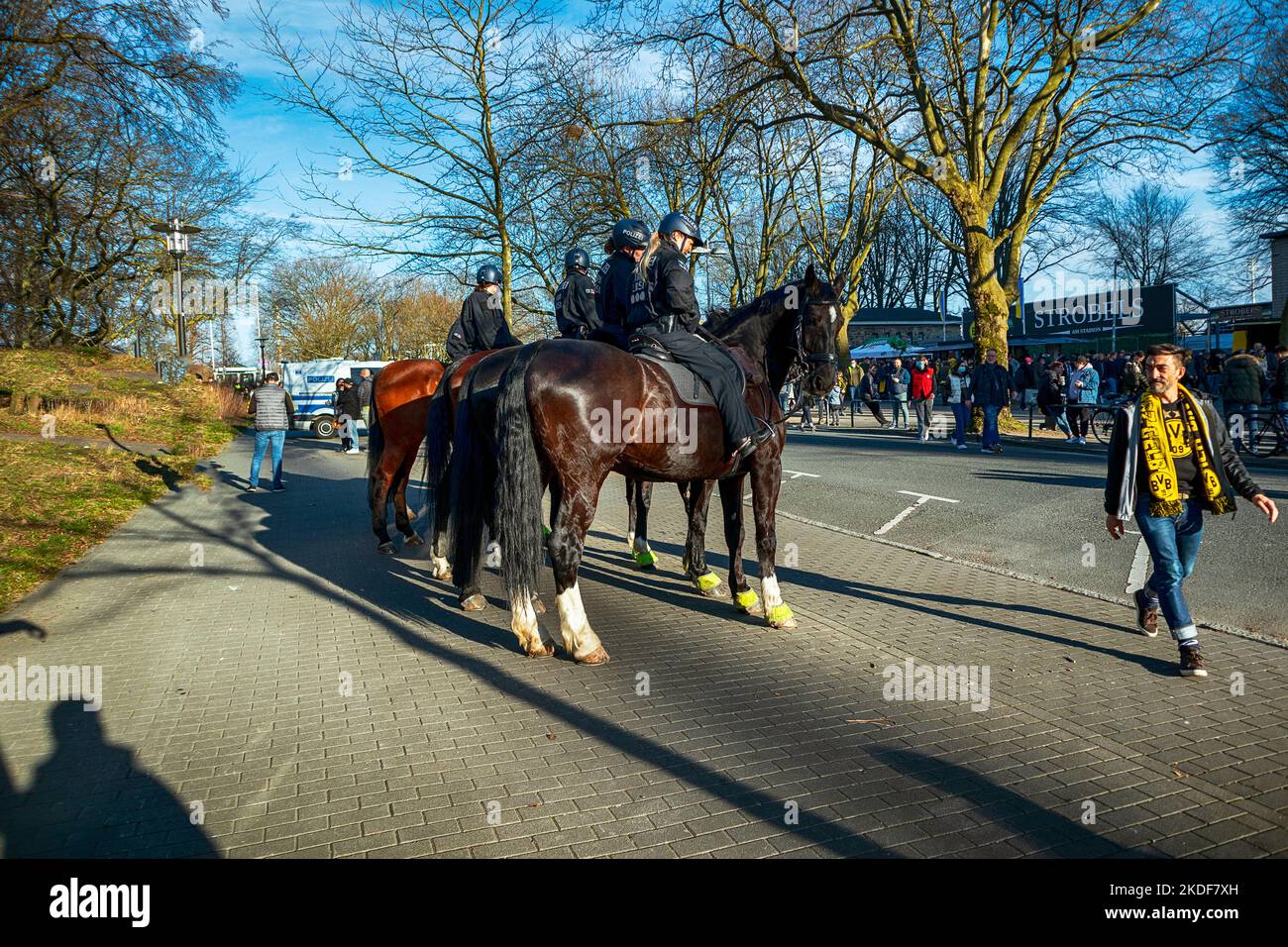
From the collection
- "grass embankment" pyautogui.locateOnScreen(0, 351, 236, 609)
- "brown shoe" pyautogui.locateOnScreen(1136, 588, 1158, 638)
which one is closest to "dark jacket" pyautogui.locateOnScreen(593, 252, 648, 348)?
"brown shoe" pyautogui.locateOnScreen(1136, 588, 1158, 638)

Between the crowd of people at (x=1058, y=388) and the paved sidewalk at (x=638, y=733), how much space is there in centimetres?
204

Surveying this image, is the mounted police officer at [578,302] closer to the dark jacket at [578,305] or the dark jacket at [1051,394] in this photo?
the dark jacket at [578,305]

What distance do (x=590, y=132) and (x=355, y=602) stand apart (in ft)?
62.2

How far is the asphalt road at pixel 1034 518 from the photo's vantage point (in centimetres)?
762

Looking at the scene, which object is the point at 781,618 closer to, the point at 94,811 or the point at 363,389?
the point at 94,811

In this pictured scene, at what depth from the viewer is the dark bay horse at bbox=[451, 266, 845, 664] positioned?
18.9 feet

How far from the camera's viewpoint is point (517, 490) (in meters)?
5.70

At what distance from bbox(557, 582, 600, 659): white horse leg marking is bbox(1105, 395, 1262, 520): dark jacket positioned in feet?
11.3

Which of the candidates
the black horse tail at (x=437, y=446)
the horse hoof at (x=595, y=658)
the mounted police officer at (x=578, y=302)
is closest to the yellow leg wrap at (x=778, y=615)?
the horse hoof at (x=595, y=658)

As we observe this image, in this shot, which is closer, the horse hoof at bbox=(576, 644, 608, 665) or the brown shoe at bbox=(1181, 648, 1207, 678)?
the brown shoe at bbox=(1181, 648, 1207, 678)

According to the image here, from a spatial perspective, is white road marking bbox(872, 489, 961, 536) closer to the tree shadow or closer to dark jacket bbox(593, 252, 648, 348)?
dark jacket bbox(593, 252, 648, 348)

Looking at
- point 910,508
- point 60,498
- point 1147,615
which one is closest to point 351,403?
point 60,498
